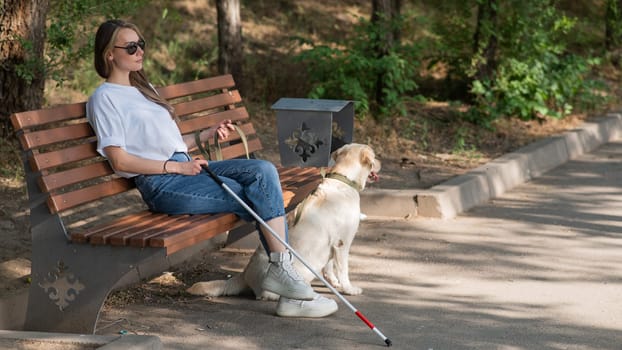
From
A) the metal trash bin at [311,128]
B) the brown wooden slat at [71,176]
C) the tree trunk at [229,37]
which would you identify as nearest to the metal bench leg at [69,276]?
the brown wooden slat at [71,176]

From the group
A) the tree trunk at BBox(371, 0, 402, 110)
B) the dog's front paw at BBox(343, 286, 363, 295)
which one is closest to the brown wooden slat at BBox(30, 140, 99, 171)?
the dog's front paw at BBox(343, 286, 363, 295)

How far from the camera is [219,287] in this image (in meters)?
5.64

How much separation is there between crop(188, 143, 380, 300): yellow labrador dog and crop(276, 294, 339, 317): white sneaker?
0.24 m

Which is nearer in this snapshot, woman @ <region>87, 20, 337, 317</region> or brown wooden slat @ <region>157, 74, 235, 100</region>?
woman @ <region>87, 20, 337, 317</region>

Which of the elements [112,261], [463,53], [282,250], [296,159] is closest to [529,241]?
[296,159]

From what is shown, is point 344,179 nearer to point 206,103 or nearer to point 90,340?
point 206,103

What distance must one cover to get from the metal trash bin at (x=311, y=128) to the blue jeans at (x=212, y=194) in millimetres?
1428

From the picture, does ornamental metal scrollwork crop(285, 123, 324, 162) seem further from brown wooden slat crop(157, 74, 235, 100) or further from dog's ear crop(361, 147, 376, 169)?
dog's ear crop(361, 147, 376, 169)

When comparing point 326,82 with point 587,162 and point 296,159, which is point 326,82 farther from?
point 296,159

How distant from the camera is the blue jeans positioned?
5.19m

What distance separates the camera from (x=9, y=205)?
22.1 feet

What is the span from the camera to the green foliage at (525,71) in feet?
35.4

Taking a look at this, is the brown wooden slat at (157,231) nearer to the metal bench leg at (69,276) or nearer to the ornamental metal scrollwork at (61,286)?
the metal bench leg at (69,276)

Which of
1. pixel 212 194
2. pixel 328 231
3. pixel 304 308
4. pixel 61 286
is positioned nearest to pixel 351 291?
pixel 328 231
